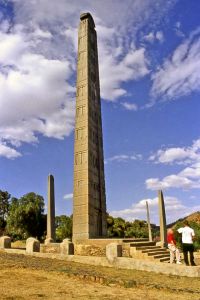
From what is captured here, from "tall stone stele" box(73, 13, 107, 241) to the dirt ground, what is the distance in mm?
7859

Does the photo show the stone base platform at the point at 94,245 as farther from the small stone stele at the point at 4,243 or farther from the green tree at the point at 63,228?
the green tree at the point at 63,228

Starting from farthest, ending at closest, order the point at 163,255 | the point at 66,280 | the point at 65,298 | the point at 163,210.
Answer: the point at 163,210 < the point at 163,255 < the point at 66,280 < the point at 65,298

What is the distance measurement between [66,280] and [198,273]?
4.19 metres

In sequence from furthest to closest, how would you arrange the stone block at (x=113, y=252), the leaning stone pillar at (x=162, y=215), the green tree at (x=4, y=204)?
the green tree at (x=4, y=204), the leaning stone pillar at (x=162, y=215), the stone block at (x=113, y=252)

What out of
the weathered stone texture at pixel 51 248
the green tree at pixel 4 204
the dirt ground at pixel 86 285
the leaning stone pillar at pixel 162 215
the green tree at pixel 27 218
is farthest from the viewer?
the green tree at pixel 4 204

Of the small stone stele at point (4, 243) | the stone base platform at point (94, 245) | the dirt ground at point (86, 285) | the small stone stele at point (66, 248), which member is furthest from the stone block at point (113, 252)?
the small stone stele at point (4, 243)

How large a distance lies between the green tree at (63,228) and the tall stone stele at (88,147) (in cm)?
1613

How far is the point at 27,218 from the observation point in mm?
40500

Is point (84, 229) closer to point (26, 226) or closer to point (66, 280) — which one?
point (66, 280)

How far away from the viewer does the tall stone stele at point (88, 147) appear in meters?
18.9

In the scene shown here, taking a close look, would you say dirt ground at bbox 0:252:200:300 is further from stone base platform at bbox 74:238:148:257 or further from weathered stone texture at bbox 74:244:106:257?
weathered stone texture at bbox 74:244:106:257

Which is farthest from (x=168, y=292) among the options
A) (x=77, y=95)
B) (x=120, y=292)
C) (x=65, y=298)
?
(x=77, y=95)

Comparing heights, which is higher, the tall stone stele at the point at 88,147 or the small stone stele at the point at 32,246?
the tall stone stele at the point at 88,147

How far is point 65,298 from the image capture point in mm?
7164
